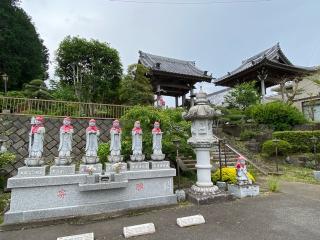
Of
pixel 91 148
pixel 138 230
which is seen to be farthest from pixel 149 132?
pixel 138 230

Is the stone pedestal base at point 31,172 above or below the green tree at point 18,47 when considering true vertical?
below

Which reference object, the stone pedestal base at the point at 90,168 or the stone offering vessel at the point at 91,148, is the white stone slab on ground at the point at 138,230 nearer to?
the stone pedestal base at the point at 90,168

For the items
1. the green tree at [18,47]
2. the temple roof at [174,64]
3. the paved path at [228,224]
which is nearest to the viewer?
the paved path at [228,224]

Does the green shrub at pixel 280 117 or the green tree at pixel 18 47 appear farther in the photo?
the green tree at pixel 18 47

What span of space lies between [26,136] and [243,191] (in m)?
9.46

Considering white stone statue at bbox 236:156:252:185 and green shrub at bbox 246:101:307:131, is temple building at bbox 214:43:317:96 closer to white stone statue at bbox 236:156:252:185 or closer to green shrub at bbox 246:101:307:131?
green shrub at bbox 246:101:307:131

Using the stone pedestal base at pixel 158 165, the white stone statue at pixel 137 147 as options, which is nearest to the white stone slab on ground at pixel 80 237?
the white stone statue at pixel 137 147

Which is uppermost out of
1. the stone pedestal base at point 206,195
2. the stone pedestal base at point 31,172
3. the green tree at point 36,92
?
the green tree at point 36,92

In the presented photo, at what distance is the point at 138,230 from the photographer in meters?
4.25

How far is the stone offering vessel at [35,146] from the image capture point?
510 cm

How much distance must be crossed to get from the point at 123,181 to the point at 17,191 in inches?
91.7

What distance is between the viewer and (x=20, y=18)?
24062 millimetres

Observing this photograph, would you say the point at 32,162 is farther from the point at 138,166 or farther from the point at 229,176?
the point at 229,176

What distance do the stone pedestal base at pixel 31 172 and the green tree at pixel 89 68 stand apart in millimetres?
12135
